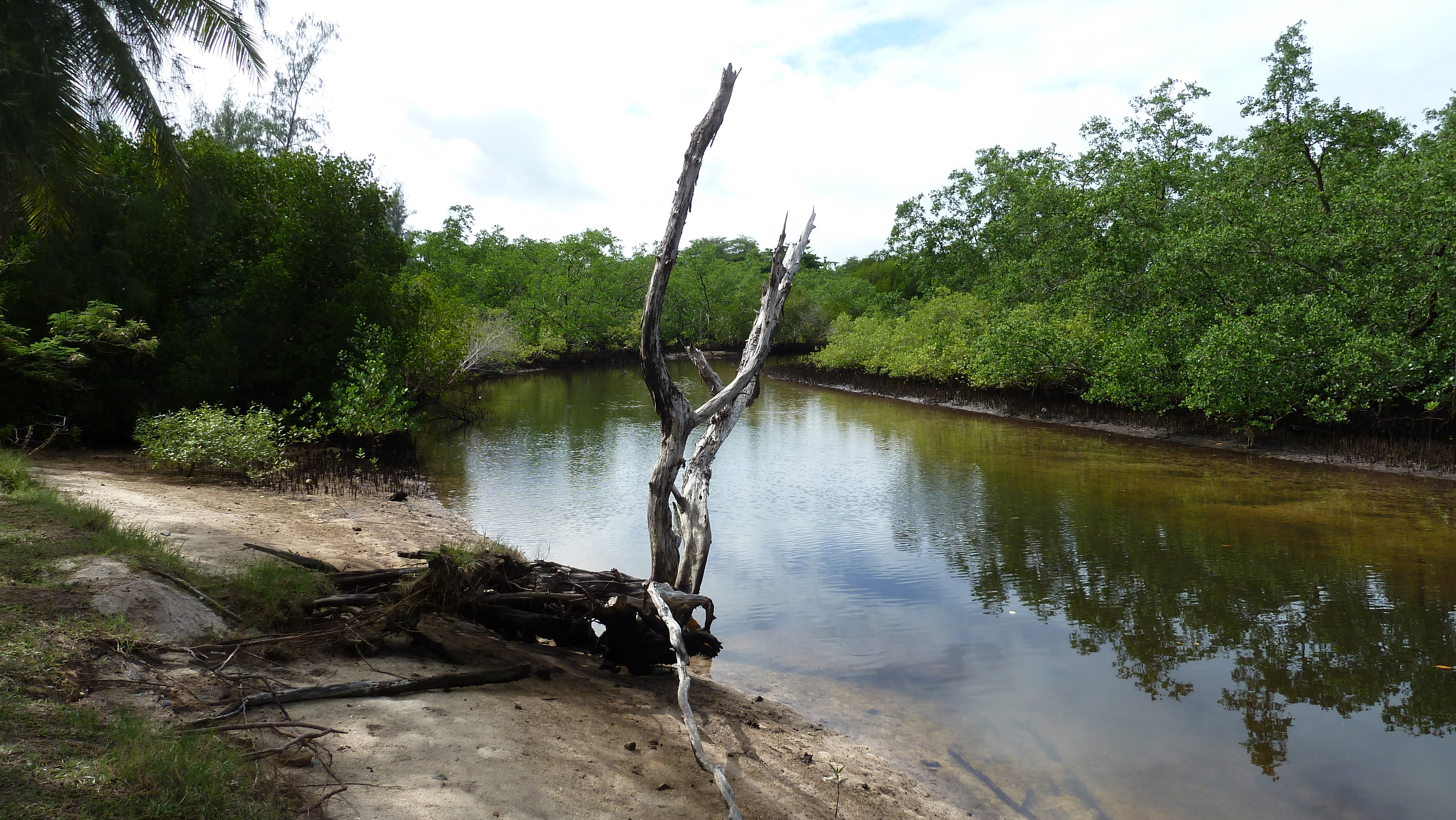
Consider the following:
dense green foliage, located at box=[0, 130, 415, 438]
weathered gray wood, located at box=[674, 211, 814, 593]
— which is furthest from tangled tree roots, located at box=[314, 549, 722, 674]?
dense green foliage, located at box=[0, 130, 415, 438]

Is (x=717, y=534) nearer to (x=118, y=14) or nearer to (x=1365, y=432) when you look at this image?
(x=118, y=14)

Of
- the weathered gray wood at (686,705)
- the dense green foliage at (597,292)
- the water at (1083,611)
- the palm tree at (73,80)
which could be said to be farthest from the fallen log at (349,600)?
the dense green foliage at (597,292)

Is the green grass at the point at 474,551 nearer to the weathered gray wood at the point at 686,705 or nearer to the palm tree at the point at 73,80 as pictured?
the weathered gray wood at the point at 686,705

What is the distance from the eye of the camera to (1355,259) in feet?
48.9

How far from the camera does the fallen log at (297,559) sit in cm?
561

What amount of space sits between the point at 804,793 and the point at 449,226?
55.6 meters

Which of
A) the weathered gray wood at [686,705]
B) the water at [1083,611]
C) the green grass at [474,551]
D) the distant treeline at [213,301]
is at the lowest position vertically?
the water at [1083,611]

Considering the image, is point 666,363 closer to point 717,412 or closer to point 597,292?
point 717,412

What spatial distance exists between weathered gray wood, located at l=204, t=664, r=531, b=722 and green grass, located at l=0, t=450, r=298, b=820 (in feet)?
1.63

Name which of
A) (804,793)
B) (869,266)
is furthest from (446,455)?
(869,266)

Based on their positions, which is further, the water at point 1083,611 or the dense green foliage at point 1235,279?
the dense green foliage at point 1235,279

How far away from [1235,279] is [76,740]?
1977 centimetres

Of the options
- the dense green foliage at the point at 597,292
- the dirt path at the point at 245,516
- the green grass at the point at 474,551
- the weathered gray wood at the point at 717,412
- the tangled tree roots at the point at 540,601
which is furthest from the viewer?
the dense green foliage at the point at 597,292

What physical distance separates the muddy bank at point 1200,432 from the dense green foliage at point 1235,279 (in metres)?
0.50
